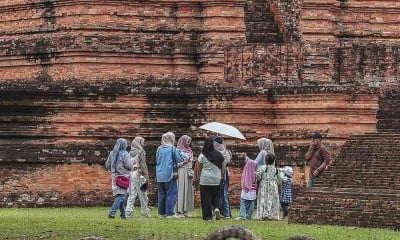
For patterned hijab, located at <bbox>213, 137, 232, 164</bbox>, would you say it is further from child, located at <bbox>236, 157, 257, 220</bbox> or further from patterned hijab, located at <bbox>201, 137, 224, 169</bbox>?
patterned hijab, located at <bbox>201, 137, 224, 169</bbox>

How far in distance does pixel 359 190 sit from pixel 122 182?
4.33 m

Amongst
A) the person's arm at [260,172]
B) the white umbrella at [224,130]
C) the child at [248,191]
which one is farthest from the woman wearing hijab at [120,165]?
the person's arm at [260,172]

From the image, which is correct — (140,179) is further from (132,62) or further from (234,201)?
(132,62)

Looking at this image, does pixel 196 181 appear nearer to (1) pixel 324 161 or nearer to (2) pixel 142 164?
(2) pixel 142 164

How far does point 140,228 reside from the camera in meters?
21.8

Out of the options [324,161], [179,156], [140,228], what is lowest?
[140,228]

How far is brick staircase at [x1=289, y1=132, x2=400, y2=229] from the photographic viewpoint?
22.4 metres

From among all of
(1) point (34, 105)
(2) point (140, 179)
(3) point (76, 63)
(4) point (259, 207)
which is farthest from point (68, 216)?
(3) point (76, 63)

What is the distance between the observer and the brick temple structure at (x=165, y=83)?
28.5 metres

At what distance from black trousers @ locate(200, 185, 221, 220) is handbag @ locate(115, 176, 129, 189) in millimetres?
1334

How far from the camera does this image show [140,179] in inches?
1016

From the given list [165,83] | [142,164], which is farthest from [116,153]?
[165,83]

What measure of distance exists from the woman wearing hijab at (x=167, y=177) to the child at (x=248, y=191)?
47.3 inches

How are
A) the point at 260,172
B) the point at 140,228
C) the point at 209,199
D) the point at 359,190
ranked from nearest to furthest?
1. the point at 140,228
2. the point at 359,190
3. the point at 209,199
4. the point at 260,172
